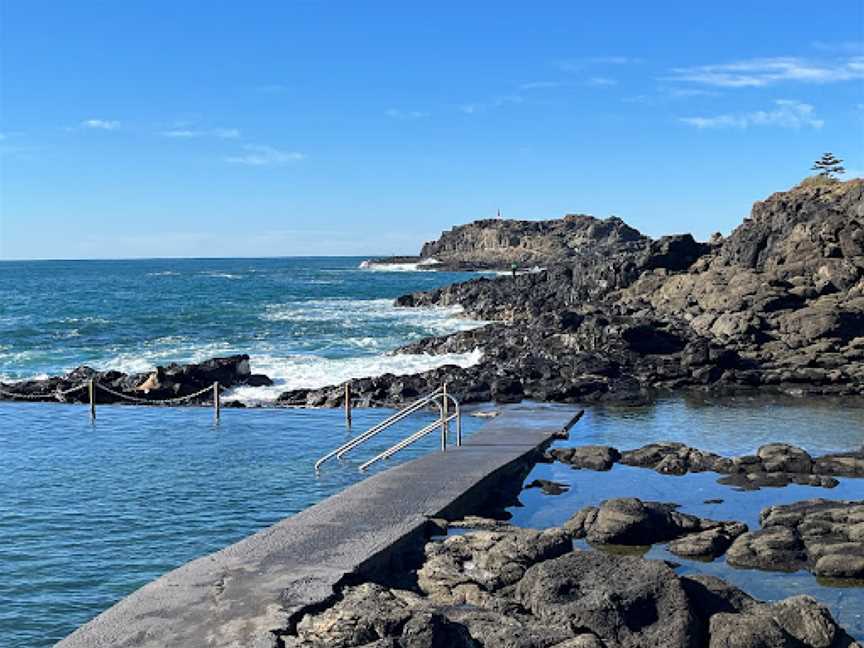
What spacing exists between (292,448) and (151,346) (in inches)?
1048

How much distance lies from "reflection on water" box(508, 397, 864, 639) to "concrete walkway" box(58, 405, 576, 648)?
3.72 feet

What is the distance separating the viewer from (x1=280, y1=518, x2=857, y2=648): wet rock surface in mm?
7969

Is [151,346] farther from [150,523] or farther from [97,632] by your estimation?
[97,632]

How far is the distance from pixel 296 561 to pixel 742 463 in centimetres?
923

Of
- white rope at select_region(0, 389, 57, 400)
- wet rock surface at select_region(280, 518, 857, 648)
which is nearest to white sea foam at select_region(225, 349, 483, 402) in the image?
white rope at select_region(0, 389, 57, 400)

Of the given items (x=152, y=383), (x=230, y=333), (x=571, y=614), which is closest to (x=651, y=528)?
(x=571, y=614)

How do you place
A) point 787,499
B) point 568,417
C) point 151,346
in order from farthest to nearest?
point 151,346
point 568,417
point 787,499

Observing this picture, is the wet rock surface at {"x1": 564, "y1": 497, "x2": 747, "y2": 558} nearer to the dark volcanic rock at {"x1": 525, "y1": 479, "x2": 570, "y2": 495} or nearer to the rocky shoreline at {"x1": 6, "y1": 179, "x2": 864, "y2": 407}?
the dark volcanic rock at {"x1": 525, "y1": 479, "x2": 570, "y2": 495}

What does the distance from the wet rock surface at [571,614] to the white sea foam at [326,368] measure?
18033 mm

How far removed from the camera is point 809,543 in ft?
38.0

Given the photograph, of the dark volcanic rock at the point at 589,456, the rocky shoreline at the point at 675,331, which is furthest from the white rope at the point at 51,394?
the dark volcanic rock at the point at 589,456

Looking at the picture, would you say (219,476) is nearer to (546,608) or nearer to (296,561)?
(296,561)

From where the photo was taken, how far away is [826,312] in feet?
98.3

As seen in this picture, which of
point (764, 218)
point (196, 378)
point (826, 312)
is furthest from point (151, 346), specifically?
point (764, 218)
